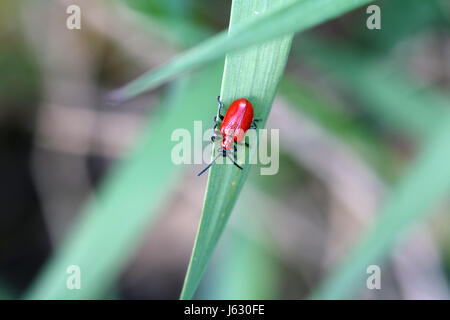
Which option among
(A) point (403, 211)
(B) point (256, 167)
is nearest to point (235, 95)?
(A) point (403, 211)

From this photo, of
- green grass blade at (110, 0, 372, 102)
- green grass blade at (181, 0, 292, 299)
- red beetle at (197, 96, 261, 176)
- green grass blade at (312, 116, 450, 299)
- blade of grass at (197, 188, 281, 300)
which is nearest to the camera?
green grass blade at (110, 0, 372, 102)

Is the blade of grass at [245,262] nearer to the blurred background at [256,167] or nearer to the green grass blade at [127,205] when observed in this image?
the blurred background at [256,167]

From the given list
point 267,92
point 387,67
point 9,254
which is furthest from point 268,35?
point 9,254

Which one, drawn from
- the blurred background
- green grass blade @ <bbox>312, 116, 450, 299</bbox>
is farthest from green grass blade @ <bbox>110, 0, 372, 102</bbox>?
the blurred background

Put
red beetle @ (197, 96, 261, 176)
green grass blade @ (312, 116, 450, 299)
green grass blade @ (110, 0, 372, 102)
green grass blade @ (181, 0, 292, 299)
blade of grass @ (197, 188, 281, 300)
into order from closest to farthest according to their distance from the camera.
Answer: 1. green grass blade @ (110, 0, 372, 102)
2. green grass blade @ (181, 0, 292, 299)
3. red beetle @ (197, 96, 261, 176)
4. green grass blade @ (312, 116, 450, 299)
5. blade of grass @ (197, 188, 281, 300)

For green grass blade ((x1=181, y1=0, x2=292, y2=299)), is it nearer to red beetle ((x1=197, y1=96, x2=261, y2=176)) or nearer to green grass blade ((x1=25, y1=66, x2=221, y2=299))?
red beetle ((x1=197, y1=96, x2=261, y2=176))

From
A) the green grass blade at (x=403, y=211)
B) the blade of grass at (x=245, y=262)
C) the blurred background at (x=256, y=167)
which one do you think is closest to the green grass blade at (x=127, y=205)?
the blurred background at (x=256, y=167)
